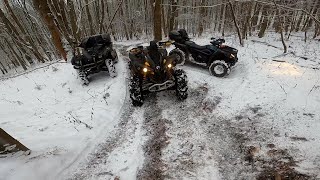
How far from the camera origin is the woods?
40.0 feet

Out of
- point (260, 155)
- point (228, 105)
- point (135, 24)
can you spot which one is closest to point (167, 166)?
point (260, 155)

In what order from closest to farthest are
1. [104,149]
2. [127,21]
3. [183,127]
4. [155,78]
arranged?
[104,149], [183,127], [155,78], [127,21]

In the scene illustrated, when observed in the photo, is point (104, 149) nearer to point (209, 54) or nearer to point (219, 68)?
point (219, 68)

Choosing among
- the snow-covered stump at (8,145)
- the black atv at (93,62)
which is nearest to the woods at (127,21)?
the black atv at (93,62)

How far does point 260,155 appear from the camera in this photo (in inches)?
195

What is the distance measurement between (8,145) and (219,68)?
21.2 feet

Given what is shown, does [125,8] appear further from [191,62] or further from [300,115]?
[300,115]

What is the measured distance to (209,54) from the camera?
8.94 meters

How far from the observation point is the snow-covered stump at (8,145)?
477 cm

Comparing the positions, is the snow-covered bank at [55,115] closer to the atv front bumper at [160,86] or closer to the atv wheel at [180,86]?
the atv front bumper at [160,86]

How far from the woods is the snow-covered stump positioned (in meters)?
6.00

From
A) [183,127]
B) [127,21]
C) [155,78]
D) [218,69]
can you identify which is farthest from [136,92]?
[127,21]

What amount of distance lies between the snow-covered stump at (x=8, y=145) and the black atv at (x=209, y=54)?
243 inches

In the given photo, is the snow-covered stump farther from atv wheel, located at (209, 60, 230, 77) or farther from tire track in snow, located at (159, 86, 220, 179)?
atv wheel, located at (209, 60, 230, 77)
